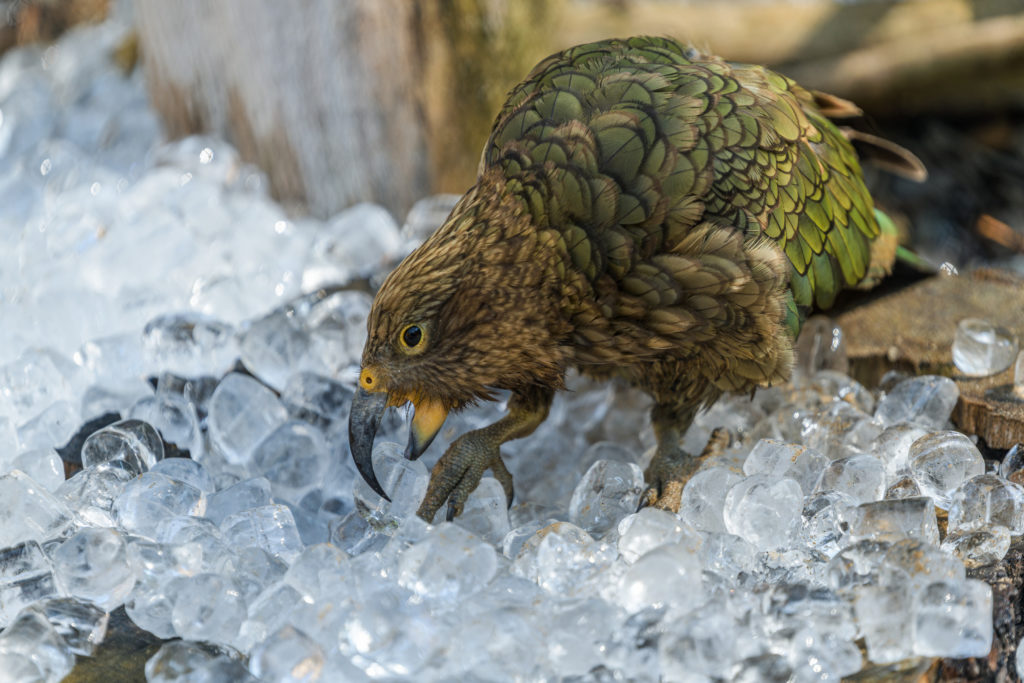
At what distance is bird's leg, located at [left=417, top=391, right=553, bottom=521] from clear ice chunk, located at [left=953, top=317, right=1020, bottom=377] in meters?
1.31

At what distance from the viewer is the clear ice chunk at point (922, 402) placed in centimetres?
276

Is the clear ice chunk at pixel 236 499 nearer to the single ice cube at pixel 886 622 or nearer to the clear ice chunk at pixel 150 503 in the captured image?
the clear ice chunk at pixel 150 503

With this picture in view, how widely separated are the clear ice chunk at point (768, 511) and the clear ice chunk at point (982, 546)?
→ 366 millimetres

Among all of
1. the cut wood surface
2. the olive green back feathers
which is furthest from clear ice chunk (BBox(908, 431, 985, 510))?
the olive green back feathers

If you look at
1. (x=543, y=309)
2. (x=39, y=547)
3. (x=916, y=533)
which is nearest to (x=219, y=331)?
(x=39, y=547)

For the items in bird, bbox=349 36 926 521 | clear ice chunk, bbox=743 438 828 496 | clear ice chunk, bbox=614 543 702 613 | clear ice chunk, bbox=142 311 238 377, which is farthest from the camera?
clear ice chunk, bbox=142 311 238 377

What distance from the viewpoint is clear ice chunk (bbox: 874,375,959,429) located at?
2.76m

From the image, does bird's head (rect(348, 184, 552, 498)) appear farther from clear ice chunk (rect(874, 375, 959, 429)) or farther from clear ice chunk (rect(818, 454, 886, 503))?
clear ice chunk (rect(874, 375, 959, 429))

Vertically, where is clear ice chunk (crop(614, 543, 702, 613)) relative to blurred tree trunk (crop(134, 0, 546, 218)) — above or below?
below

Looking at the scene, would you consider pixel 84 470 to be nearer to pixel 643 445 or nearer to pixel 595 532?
pixel 595 532

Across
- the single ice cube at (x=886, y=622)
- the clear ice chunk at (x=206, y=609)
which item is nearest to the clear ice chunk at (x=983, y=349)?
the single ice cube at (x=886, y=622)

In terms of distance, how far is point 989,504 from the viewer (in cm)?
224

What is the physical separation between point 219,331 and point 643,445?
1.43m

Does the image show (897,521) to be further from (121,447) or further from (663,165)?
(121,447)
